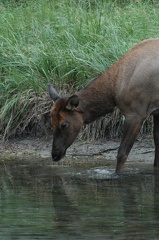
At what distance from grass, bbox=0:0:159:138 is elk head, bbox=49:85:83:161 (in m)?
1.39

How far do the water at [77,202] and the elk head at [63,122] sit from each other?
1.05ft

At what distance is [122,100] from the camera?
1040cm

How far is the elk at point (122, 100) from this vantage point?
1028 centimetres

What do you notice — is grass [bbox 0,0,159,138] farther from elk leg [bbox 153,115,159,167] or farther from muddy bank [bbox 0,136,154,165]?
elk leg [bbox 153,115,159,167]

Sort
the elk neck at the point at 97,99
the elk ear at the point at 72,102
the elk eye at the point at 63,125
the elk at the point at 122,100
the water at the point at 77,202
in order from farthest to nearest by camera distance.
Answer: the elk neck at the point at 97,99, the elk eye at the point at 63,125, the elk ear at the point at 72,102, the elk at the point at 122,100, the water at the point at 77,202

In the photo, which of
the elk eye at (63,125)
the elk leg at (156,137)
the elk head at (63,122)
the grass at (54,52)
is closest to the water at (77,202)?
the elk leg at (156,137)

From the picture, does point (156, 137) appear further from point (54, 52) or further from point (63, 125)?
point (54, 52)

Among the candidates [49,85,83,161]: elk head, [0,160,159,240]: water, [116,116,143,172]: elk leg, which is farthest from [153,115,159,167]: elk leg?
[49,85,83,161]: elk head

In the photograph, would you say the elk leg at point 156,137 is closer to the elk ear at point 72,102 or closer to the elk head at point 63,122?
the elk head at point 63,122

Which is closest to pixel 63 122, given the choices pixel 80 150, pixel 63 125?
pixel 63 125

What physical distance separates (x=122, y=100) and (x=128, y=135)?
0.44 m

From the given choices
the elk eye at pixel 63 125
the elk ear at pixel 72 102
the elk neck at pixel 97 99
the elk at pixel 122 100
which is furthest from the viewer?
the elk neck at pixel 97 99

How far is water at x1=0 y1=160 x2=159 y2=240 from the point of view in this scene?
276 inches

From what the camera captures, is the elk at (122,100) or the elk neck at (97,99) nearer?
the elk at (122,100)
